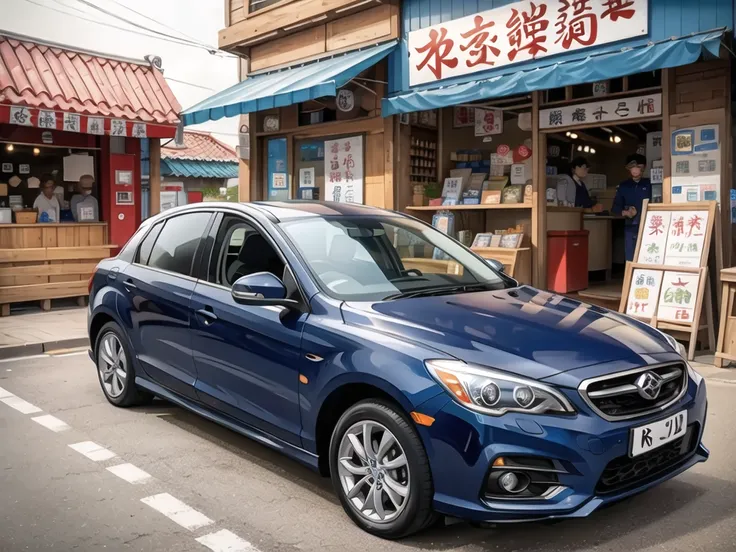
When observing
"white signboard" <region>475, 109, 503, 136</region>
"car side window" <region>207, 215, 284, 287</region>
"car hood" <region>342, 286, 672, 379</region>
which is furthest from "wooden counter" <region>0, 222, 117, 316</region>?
"car hood" <region>342, 286, 672, 379</region>

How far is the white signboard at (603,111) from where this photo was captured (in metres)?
8.33

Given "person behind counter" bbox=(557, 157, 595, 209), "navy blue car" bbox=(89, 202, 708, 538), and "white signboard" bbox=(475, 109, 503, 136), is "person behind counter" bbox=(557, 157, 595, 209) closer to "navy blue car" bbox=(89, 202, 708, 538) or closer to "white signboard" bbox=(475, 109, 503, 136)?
"white signboard" bbox=(475, 109, 503, 136)

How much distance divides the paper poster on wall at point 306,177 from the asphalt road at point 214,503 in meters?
7.31

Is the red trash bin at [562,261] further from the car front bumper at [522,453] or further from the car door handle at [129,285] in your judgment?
the car front bumper at [522,453]

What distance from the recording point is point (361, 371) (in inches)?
139

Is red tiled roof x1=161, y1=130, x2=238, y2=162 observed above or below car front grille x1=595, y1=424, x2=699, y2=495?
above

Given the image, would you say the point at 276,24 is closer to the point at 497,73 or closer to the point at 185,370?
the point at 497,73

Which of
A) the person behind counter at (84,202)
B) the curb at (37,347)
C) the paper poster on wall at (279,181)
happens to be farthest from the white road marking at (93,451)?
the person behind counter at (84,202)

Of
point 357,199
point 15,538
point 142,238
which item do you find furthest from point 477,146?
point 15,538

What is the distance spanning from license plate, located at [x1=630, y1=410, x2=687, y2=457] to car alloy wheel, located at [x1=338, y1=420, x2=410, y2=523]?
1.04 m

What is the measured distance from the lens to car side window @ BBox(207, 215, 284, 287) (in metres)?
4.57

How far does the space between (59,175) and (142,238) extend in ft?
27.7


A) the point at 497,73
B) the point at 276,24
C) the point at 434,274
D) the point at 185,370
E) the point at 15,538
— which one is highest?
the point at 276,24

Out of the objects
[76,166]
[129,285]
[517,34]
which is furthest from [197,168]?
[129,285]
